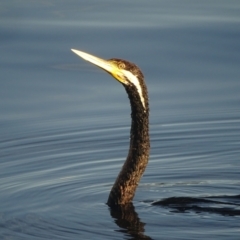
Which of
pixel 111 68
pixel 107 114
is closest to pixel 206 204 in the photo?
pixel 111 68

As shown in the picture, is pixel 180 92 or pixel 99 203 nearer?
pixel 99 203

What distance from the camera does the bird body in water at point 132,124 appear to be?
9.88m

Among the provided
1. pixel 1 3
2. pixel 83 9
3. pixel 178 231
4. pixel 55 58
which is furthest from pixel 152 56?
pixel 178 231

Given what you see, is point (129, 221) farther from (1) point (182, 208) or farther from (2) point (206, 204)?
(2) point (206, 204)

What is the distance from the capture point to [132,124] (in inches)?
400

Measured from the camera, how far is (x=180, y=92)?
559 inches

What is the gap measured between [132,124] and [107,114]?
10.7ft

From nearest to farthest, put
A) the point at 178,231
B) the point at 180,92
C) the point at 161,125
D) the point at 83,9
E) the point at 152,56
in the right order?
the point at 178,231 < the point at 161,125 < the point at 180,92 < the point at 152,56 < the point at 83,9

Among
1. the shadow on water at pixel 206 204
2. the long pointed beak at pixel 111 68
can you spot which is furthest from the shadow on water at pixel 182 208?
the long pointed beak at pixel 111 68

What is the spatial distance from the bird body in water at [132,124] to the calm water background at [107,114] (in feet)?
0.70

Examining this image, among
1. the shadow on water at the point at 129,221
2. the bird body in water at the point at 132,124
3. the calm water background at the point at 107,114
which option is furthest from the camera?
the bird body in water at the point at 132,124

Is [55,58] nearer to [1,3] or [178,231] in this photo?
[1,3]

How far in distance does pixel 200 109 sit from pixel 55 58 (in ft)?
9.73

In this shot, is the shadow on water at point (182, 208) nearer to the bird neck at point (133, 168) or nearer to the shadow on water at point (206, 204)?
the shadow on water at point (206, 204)
